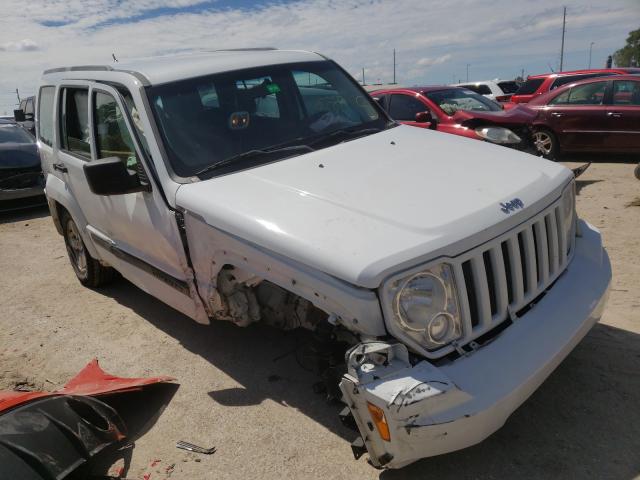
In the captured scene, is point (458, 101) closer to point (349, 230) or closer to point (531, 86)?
point (531, 86)

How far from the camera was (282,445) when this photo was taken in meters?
2.95

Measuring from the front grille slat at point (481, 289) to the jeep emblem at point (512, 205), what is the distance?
0.32 metres

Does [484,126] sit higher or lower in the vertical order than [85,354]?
higher

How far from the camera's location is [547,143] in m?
10.3

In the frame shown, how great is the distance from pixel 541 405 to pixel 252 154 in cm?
217

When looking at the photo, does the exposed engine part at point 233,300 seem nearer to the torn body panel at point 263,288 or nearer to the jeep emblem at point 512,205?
the torn body panel at point 263,288

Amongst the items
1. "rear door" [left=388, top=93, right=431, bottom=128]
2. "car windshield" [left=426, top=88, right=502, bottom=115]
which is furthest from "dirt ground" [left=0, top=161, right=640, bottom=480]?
"rear door" [left=388, top=93, right=431, bottom=128]

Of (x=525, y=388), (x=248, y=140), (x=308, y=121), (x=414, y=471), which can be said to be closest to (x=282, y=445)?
(x=414, y=471)

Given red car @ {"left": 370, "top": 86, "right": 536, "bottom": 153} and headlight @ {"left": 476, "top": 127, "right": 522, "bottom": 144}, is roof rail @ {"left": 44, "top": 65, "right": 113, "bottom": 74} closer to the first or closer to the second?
red car @ {"left": 370, "top": 86, "right": 536, "bottom": 153}

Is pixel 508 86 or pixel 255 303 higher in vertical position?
pixel 255 303

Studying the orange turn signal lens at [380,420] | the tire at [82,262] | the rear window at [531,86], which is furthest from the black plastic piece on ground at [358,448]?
the rear window at [531,86]

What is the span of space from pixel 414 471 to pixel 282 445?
2.33 feet

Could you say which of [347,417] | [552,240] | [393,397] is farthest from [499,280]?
[347,417]

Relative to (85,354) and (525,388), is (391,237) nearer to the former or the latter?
(525,388)
